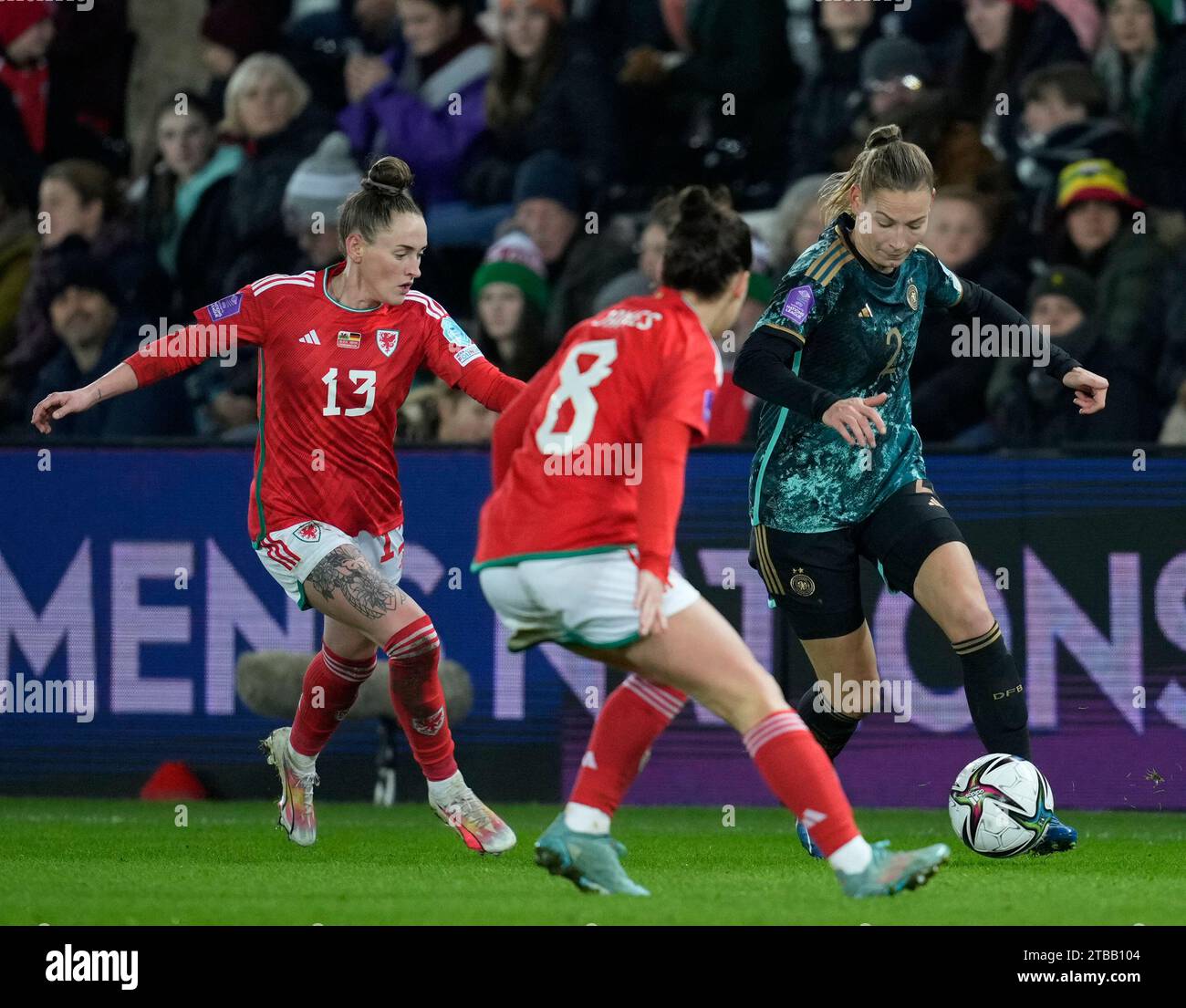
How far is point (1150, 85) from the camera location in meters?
10.4

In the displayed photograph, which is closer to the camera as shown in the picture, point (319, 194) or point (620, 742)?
point (620, 742)

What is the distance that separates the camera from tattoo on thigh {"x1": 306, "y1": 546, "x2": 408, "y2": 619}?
677 cm

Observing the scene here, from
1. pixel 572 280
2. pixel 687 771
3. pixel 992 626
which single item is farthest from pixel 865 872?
pixel 572 280

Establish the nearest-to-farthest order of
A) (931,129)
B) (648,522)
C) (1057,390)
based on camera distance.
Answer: (648,522), (1057,390), (931,129)

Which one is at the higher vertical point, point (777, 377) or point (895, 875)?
point (777, 377)

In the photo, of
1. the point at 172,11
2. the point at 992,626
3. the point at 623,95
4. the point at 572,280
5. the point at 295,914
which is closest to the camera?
the point at 295,914

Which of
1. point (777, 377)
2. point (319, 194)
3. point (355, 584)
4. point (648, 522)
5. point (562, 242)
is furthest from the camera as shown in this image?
point (319, 194)

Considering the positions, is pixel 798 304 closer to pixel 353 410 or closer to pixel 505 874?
pixel 353 410

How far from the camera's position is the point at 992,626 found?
6.37 meters

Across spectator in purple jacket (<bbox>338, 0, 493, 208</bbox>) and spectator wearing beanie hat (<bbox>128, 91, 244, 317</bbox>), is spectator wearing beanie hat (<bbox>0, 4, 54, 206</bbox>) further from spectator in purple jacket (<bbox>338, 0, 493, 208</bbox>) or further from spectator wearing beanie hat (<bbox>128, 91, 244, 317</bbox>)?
spectator in purple jacket (<bbox>338, 0, 493, 208</bbox>)

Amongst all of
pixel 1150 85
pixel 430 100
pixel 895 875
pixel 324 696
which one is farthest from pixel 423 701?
pixel 1150 85

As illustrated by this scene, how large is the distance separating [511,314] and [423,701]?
12.0ft
